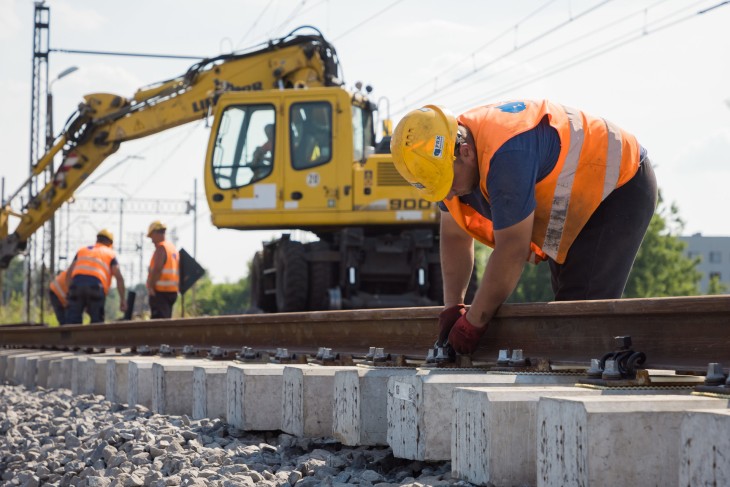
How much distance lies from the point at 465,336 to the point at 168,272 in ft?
30.1

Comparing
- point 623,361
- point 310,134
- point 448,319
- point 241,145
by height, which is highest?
point 310,134

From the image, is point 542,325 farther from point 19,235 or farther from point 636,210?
point 19,235

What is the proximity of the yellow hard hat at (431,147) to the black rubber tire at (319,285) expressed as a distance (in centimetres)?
851

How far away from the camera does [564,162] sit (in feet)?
14.1

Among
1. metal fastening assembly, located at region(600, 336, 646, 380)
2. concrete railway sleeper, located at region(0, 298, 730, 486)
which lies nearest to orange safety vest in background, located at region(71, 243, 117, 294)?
concrete railway sleeper, located at region(0, 298, 730, 486)

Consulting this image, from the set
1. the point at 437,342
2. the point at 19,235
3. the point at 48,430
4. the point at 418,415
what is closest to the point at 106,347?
the point at 48,430

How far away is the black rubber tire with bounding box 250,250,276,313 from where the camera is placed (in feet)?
49.4

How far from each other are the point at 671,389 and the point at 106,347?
7999 millimetres

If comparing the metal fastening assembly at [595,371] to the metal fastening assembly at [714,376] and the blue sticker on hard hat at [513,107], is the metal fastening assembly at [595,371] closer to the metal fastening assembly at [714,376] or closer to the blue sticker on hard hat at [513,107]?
the metal fastening assembly at [714,376]

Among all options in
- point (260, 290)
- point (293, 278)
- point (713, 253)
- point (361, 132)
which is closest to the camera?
point (293, 278)

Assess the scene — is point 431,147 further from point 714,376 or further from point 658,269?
point 658,269

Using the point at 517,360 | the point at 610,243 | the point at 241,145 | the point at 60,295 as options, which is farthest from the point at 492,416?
the point at 60,295

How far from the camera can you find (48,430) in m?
5.75

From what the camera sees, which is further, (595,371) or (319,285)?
(319,285)
